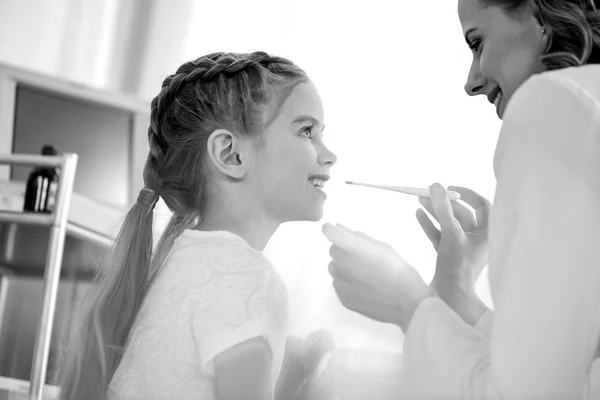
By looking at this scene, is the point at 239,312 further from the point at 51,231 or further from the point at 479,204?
the point at 51,231

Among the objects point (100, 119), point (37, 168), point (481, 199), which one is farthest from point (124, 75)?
point (481, 199)

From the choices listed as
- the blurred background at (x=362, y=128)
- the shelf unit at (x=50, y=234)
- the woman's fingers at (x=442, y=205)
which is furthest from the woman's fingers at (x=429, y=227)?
the shelf unit at (x=50, y=234)

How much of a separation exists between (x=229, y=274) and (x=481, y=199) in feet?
1.23

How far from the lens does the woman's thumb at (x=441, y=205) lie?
31.5 inches

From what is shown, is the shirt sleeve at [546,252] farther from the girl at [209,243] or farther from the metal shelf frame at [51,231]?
the metal shelf frame at [51,231]

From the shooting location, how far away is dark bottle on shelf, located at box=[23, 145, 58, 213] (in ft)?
5.50

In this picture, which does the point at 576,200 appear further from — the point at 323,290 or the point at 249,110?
the point at 323,290

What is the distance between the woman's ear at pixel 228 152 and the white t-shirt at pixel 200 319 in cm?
10

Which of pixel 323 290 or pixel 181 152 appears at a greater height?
pixel 181 152

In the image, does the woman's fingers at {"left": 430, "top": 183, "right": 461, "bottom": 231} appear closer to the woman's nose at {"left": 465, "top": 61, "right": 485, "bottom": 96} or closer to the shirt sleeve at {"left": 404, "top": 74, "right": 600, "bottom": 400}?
the woman's nose at {"left": 465, "top": 61, "right": 485, "bottom": 96}

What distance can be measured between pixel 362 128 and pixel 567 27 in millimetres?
1327

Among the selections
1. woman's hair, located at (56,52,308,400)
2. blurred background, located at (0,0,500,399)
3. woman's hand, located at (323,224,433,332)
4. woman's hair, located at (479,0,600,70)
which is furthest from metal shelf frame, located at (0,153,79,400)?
Answer: woman's hair, located at (479,0,600,70)

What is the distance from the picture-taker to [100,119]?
1.94m

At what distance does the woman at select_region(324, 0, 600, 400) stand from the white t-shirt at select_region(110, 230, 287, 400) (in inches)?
5.9
